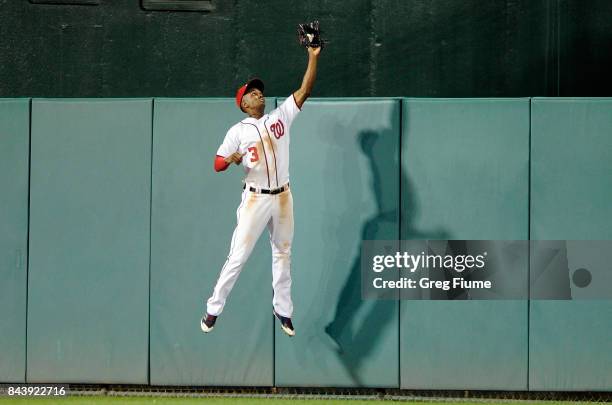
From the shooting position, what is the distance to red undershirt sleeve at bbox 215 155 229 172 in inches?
325

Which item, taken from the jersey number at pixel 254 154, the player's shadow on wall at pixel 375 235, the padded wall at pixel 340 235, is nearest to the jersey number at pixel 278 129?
the padded wall at pixel 340 235

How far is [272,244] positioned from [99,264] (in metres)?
1.52

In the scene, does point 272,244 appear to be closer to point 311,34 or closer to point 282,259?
point 282,259

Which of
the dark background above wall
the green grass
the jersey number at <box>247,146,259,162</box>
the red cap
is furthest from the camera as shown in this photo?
the dark background above wall

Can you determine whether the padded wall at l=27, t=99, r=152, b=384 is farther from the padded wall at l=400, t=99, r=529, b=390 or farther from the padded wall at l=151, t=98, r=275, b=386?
the padded wall at l=400, t=99, r=529, b=390

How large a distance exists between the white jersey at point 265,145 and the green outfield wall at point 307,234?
110mm

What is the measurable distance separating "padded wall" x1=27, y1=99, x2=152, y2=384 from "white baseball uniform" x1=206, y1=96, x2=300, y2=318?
2.40ft

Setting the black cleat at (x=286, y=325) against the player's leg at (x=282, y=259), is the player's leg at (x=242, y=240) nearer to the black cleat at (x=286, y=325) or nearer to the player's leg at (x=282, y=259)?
the player's leg at (x=282, y=259)

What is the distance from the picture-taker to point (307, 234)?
27.4 ft

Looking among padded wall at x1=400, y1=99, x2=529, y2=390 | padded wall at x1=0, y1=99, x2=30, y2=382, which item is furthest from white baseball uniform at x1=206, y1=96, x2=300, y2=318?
padded wall at x1=0, y1=99, x2=30, y2=382

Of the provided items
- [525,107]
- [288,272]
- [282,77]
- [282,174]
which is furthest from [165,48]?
[525,107]

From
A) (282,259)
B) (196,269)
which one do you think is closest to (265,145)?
(282,259)

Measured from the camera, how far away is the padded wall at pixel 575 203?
324 inches

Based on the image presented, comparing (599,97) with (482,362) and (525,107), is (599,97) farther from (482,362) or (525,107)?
(482,362)
